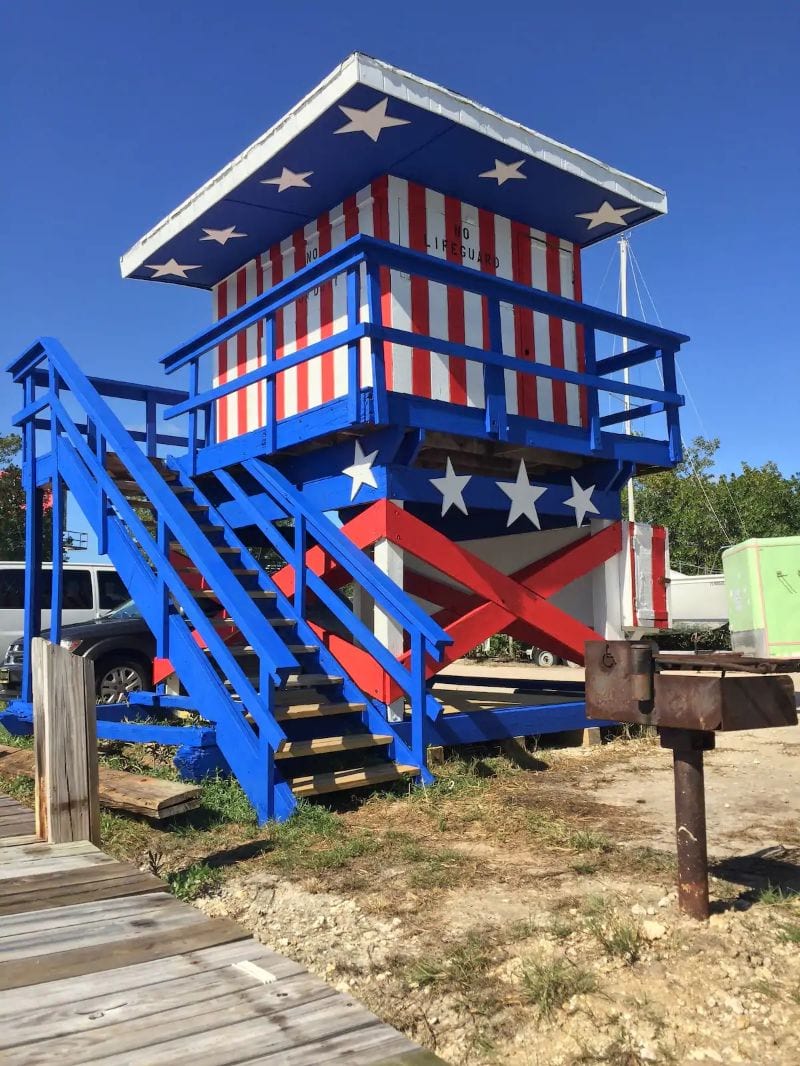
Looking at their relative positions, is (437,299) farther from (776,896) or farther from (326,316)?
(776,896)

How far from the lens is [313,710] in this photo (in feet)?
19.7

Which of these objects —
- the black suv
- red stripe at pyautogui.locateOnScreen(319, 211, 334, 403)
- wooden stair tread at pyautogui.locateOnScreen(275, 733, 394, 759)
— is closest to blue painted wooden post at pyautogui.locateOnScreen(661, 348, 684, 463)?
red stripe at pyautogui.locateOnScreen(319, 211, 334, 403)

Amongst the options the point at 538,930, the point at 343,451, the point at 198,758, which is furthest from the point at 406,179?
the point at 538,930

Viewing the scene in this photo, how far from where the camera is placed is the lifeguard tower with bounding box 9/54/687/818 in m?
6.32

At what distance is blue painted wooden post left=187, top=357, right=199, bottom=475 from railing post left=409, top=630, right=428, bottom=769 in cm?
388

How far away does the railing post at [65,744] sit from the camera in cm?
398

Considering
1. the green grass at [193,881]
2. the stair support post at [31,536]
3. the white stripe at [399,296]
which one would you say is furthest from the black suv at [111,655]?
the green grass at [193,881]

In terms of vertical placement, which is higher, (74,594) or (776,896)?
(74,594)

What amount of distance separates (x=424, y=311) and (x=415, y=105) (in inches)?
68.0

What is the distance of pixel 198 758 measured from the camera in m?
5.99

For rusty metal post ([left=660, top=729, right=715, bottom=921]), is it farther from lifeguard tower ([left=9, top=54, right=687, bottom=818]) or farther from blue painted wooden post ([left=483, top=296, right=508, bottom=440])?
blue painted wooden post ([left=483, top=296, right=508, bottom=440])

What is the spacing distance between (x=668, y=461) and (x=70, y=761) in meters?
6.79

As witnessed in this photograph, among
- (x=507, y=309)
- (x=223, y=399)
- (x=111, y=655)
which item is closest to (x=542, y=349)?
(x=507, y=309)

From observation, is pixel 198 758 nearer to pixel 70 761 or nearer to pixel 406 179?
pixel 70 761
